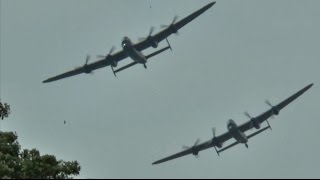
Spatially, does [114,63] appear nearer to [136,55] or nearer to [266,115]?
[136,55]

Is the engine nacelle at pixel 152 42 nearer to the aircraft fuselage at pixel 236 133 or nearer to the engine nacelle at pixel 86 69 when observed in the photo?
the engine nacelle at pixel 86 69

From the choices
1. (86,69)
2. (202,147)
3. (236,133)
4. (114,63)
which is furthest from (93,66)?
(236,133)

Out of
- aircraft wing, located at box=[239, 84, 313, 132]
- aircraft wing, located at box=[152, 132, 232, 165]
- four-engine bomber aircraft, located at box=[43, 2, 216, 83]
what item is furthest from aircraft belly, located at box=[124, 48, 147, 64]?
aircraft wing, located at box=[239, 84, 313, 132]

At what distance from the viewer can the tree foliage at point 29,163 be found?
135ft

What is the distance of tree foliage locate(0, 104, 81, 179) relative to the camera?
135 feet

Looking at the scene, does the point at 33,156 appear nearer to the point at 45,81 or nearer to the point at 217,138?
the point at 45,81

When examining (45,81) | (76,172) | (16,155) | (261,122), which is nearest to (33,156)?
(16,155)

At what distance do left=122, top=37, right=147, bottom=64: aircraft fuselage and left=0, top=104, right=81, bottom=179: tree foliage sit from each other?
53.2ft

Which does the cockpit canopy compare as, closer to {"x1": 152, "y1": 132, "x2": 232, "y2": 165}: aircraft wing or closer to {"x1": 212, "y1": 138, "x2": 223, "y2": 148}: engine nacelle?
{"x1": 152, "y1": 132, "x2": 232, "y2": 165}: aircraft wing

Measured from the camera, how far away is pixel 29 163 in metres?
41.9

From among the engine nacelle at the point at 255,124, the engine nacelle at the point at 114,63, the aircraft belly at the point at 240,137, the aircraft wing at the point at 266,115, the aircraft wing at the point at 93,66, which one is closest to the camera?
the aircraft wing at the point at 93,66

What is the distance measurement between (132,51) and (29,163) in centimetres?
2033

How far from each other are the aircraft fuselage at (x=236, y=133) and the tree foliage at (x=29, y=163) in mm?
25982

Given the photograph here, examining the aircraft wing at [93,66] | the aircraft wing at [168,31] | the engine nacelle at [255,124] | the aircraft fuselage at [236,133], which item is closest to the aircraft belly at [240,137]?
the aircraft fuselage at [236,133]
